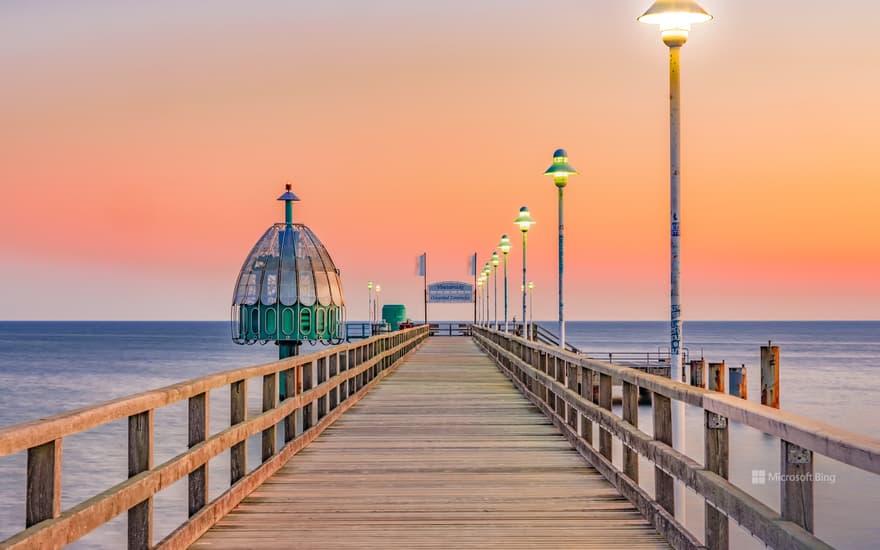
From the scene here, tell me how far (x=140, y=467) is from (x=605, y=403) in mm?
5469

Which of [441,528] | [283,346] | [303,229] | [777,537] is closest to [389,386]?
[441,528]

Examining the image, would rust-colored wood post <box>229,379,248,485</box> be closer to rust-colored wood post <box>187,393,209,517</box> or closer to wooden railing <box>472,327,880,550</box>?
rust-colored wood post <box>187,393,209,517</box>

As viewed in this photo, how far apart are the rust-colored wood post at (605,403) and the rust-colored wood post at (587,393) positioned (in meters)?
0.76

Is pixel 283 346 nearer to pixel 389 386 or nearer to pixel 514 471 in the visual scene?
pixel 389 386

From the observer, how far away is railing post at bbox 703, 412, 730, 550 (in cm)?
636

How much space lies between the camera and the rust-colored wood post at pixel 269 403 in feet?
34.5

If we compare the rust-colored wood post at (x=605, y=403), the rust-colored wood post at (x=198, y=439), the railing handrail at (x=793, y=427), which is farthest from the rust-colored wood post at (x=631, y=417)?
the rust-colored wood post at (x=198, y=439)

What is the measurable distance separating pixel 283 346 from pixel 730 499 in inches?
2245

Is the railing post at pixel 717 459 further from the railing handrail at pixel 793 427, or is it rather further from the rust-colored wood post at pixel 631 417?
the rust-colored wood post at pixel 631 417

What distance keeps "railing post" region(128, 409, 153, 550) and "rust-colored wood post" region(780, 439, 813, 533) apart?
3586 mm

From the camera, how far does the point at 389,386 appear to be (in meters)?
→ 25.0

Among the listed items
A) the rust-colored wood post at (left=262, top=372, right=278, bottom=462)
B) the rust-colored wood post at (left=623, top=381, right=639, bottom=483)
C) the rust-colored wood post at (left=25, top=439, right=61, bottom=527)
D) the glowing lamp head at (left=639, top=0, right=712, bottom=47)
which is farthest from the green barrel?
the rust-colored wood post at (left=25, top=439, right=61, bottom=527)

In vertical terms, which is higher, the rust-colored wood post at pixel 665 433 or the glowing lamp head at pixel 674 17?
the glowing lamp head at pixel 674 17

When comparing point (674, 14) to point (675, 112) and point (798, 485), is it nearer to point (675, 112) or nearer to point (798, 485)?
point (675, 112)
